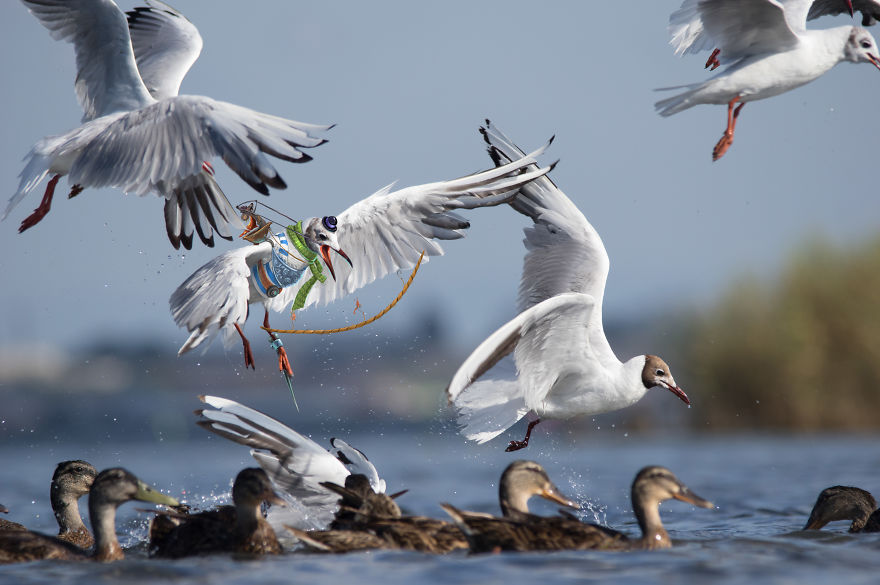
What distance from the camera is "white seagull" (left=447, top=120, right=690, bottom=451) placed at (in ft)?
27.0

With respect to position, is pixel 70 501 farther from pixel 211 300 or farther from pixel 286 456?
pixel 211 300

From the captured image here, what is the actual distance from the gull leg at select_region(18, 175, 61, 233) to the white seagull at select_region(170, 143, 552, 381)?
5.31 ft

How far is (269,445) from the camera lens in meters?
8.22

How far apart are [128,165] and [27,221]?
1427 millimetres

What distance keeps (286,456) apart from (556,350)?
1.99 m

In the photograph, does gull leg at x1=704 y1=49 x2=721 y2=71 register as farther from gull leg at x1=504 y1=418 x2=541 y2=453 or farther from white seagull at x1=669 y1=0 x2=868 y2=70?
gull leg at x1=504 y1=418 x2=541 y2=453

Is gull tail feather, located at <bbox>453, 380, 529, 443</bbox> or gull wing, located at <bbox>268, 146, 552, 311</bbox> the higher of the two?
gull wing, located at <bbox>268, 146, 552, 311</bbox>

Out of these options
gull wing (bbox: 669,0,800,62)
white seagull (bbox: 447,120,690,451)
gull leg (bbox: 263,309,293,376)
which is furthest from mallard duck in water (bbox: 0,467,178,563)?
gull wing (bbox: 669,0,800,62)

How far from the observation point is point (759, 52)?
331 inches

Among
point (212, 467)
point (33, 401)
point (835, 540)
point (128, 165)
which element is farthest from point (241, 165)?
point (33, 401)

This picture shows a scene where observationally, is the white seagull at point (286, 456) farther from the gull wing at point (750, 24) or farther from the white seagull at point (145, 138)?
the gull wing at point (750, 24)

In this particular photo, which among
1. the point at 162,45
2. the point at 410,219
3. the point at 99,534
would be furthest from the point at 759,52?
the point at 99,534

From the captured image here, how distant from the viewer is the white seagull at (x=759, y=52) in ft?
27.0

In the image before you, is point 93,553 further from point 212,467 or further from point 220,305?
point 212,467
